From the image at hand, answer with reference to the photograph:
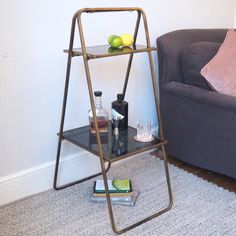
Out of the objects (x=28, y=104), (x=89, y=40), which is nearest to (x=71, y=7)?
(x=89, y=40)

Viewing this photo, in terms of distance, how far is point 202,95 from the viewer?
1.97m

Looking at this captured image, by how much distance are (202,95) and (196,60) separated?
249 millimetres

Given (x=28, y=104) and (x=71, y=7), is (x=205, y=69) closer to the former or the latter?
(x=71, y=7)

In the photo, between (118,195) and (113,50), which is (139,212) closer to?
(118,195)

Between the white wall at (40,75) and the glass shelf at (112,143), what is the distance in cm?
16

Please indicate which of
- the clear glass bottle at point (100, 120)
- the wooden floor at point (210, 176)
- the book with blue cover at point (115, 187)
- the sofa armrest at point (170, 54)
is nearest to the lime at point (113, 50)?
the clear glass bottle at point (100, 120)

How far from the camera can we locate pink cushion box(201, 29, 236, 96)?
202cm

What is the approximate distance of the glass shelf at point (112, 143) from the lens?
5.34 feet

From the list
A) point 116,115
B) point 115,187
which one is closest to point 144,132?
point 116,115

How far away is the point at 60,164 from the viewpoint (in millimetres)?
2031

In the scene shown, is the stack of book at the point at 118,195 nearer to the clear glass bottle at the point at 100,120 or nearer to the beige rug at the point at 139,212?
the beige rug at the point at 139,212

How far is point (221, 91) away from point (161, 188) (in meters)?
0.64

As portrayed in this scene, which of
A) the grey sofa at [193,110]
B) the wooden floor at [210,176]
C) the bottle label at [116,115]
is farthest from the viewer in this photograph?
the wooden floor at [210,176]

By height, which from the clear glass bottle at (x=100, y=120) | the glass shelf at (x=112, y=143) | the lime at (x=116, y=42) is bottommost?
the glass shelf at (x=112, y=143)
